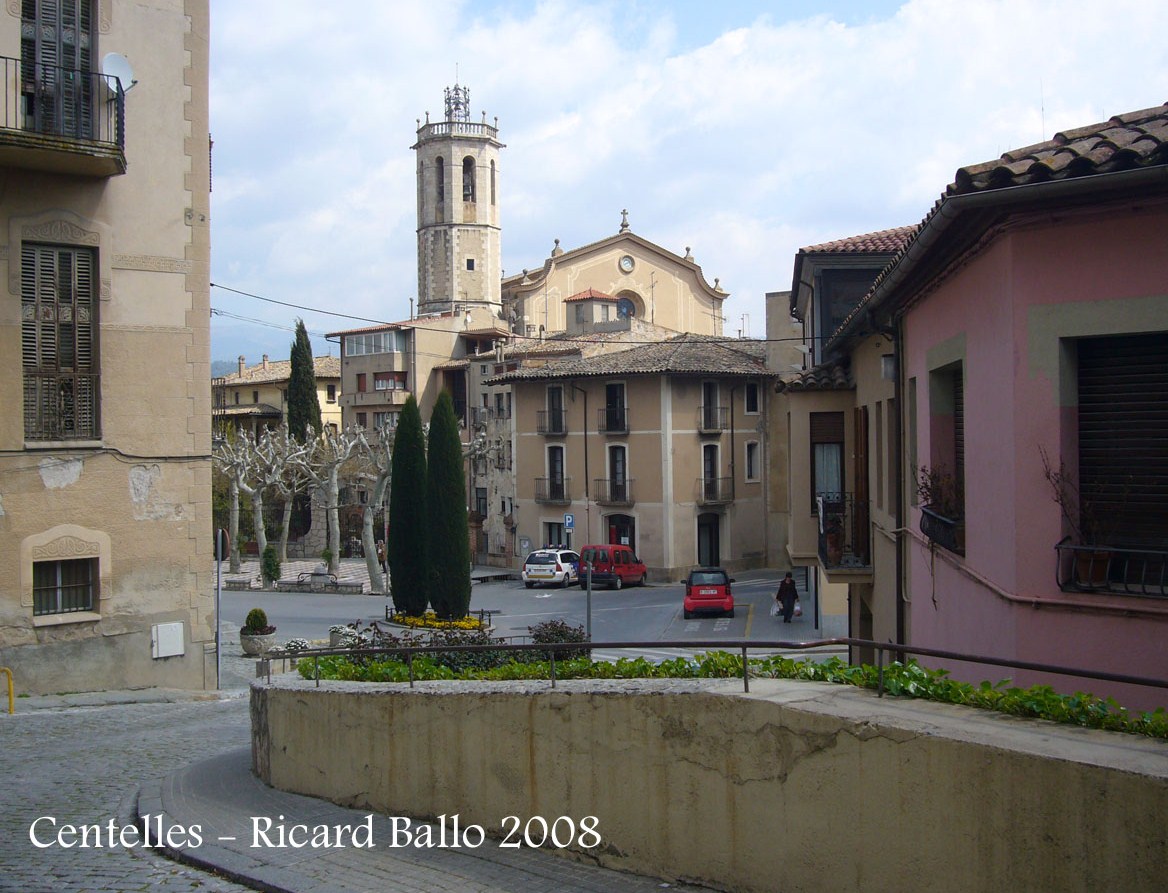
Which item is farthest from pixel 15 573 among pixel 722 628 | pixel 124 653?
pixel 722 628

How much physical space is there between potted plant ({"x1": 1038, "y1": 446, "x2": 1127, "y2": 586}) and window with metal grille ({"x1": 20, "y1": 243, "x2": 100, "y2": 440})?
618 inches

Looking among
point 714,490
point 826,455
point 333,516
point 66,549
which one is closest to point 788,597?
point 826,455

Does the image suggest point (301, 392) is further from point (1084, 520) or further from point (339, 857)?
point (1084, 520)

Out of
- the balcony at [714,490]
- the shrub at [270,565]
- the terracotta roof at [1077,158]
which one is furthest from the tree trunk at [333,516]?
the terracotta roof at [1077,158]

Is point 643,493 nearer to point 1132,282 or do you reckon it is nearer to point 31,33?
point 31,33

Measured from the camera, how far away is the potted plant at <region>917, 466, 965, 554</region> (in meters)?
9.59

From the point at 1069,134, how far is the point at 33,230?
15872 mm

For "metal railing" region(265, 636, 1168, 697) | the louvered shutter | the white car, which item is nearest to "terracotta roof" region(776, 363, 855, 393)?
"metal railing" region(265, 636, 1168, 697)

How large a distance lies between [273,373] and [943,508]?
245 feet

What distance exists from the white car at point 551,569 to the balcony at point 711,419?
8020 mm

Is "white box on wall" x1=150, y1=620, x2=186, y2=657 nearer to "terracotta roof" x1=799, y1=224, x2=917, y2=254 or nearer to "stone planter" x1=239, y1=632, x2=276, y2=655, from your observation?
"stone planter" x1=239, y1=632, x2=276, y2=655

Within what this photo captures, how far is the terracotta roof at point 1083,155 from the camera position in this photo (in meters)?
6.43

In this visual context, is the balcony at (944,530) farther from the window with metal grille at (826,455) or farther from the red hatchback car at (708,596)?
the red hatchback car at (708,596)

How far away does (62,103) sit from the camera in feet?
59.7
